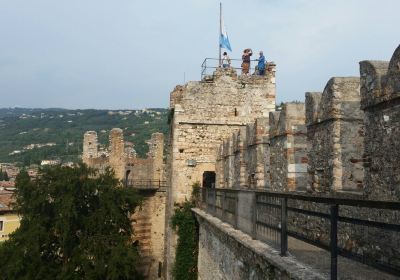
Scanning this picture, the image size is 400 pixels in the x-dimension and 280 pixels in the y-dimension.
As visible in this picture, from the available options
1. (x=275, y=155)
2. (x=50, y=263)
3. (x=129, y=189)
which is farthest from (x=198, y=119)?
(x=275, y=155)

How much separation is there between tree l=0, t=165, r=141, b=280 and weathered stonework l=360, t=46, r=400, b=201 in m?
12.2

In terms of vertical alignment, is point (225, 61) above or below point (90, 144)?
above

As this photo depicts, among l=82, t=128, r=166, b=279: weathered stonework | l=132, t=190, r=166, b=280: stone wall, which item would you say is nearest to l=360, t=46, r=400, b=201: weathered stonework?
l=82, t=128, r=166, b=279: weathered stonework

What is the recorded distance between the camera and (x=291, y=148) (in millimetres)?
8156

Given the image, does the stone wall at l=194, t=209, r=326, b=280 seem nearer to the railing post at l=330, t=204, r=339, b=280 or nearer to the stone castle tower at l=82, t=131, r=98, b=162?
the railing post at l=330, t=204, r=339, b=280

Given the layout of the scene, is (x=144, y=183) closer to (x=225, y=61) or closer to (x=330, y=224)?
(x=225, y=61)

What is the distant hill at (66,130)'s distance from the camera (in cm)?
9131

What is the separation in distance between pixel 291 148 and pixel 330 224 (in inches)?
144

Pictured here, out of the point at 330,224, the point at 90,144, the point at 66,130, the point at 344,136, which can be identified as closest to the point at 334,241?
the point at 330,224

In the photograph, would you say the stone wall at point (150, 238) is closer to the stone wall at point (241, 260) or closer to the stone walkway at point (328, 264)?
the stone wall at point (241, 260)

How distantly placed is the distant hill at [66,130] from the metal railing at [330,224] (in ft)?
223

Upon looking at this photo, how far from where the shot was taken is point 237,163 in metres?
12.9

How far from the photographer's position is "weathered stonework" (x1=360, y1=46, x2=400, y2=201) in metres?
4.71

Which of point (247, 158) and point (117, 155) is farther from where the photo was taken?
point (117, 155)
